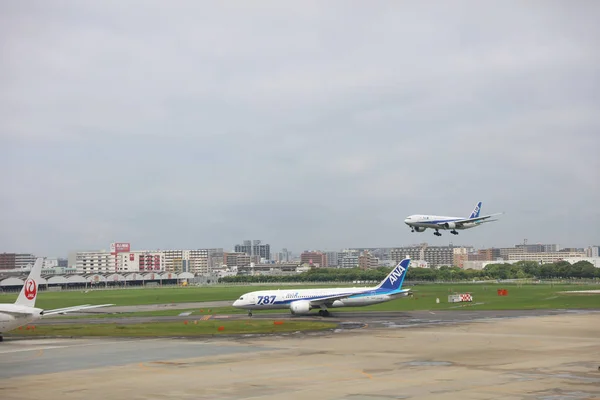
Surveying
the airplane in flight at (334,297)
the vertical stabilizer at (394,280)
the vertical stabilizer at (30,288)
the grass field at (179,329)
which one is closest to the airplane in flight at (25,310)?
the vertical stabilizer at (30,288)

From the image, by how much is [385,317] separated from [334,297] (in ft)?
23.0

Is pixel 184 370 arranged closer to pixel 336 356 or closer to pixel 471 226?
pixel 336 356

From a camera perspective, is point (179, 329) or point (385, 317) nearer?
point (179, 329)

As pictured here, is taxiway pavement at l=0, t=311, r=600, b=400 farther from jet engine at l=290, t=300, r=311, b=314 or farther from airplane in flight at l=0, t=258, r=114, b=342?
jet engine at l=290, t=300, r=311, b=314

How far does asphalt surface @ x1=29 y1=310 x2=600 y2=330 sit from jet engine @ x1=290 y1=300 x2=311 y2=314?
2.46 ft

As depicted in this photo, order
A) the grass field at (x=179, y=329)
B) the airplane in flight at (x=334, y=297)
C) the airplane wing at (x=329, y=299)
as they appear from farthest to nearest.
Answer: the airplane in flight at (x=334, y=297)
the airplane wing at (x=329, y=299)
the grass field at (x=179, y=329)

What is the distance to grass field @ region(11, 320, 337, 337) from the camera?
63.5 m

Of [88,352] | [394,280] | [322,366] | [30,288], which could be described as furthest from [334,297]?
[322,366]

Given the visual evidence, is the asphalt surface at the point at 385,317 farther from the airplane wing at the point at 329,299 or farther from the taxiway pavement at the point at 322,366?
the taxiway pavement at the point at 322,366

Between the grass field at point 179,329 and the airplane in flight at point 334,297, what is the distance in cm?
948

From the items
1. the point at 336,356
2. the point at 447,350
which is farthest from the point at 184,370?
the point at 447,350

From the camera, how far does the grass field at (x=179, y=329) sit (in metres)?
63.5

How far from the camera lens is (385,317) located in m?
78.9

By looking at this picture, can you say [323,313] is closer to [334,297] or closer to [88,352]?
[334,297]
